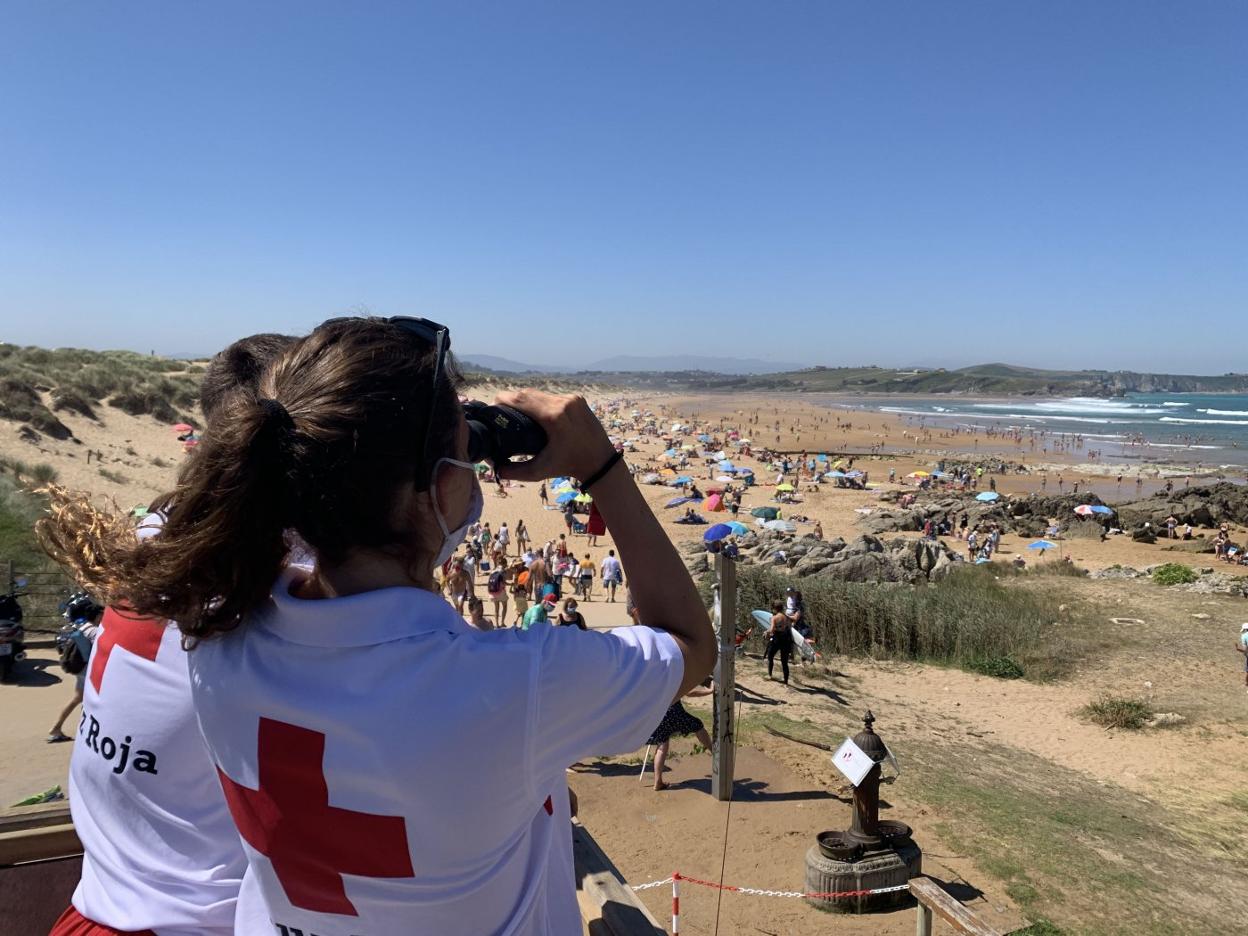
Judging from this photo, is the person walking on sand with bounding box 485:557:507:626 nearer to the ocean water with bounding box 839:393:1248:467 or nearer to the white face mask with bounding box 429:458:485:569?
the white face mask with bounding box 429:458:485:569

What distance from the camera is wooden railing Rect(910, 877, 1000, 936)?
389 cm

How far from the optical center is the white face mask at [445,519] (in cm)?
108

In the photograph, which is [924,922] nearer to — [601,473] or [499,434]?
[601,473]

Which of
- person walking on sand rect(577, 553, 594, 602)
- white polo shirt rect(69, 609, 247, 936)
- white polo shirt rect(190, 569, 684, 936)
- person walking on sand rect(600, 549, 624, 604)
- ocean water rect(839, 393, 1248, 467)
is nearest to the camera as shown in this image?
white polo shirt rect(190, 569, 684, 936)

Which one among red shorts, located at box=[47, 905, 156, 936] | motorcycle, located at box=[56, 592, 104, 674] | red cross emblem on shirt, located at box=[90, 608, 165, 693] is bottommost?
motorcycle, located at box=[56, 592, 104, 674]

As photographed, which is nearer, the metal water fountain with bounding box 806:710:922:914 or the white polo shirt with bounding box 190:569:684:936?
the white polo shirt with bounding box 190:569:684:936

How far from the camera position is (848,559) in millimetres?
19359

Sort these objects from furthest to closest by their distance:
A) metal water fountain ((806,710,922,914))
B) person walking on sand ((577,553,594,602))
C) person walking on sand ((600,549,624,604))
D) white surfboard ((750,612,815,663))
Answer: person walking on sand ((577,553,594,602)), person walking on sand ((600,549,624,604)), white surfboard ((750,612,815,663)), metal water fountain ((806,710,922,914))

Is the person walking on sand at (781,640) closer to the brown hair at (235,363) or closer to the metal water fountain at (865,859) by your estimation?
the metal water fountain at (865,859)

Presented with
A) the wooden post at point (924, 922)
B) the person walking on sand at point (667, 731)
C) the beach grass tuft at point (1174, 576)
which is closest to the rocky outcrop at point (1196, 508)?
the beach grass tuft at point (1174, 576)

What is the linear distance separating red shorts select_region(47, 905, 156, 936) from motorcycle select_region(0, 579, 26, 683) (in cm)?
966

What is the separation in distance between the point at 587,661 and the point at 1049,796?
940 centimetres

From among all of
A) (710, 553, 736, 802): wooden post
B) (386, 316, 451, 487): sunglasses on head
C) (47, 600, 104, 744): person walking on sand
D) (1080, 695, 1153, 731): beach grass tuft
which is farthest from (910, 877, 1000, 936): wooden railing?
(1080, 695, 1153, 731): beach grass tuft

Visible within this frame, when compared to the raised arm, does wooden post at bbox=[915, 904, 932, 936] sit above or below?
below
